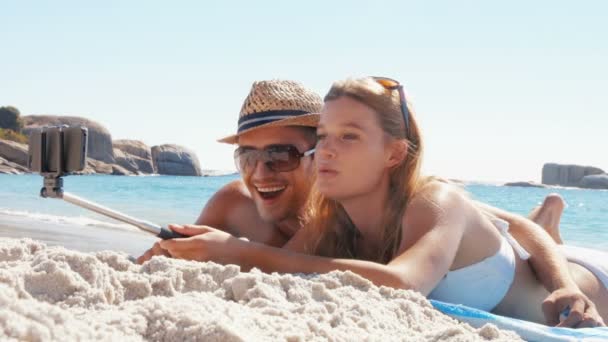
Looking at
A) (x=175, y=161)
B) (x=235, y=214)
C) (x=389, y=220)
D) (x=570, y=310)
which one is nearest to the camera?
(x=570, y=310)

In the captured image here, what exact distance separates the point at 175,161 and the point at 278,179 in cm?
5964

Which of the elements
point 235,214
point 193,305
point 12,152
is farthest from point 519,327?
point 12,152

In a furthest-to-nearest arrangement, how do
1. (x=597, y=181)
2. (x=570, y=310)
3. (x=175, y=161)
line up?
(x=175, y=161)
(x=597, y=181)
(x=570, y=310)

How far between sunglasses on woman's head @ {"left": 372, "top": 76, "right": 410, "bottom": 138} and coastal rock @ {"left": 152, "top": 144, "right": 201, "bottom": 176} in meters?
59.4

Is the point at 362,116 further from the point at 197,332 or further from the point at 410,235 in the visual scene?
the point at 197,332

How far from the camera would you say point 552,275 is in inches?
119

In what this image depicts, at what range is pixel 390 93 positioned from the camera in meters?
2.96

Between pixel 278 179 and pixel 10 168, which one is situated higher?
pixel 278 179

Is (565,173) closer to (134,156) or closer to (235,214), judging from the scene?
(134,156)

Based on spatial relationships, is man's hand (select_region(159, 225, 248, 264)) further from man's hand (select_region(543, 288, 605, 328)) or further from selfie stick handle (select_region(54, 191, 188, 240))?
man's hand (select_region(543, 288, 605, 328))

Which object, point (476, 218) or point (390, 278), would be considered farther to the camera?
point (476, 218)

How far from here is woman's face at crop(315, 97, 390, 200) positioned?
9.21 ft

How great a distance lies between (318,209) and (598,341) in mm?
1382

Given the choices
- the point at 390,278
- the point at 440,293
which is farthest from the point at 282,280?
the point at 440,293
